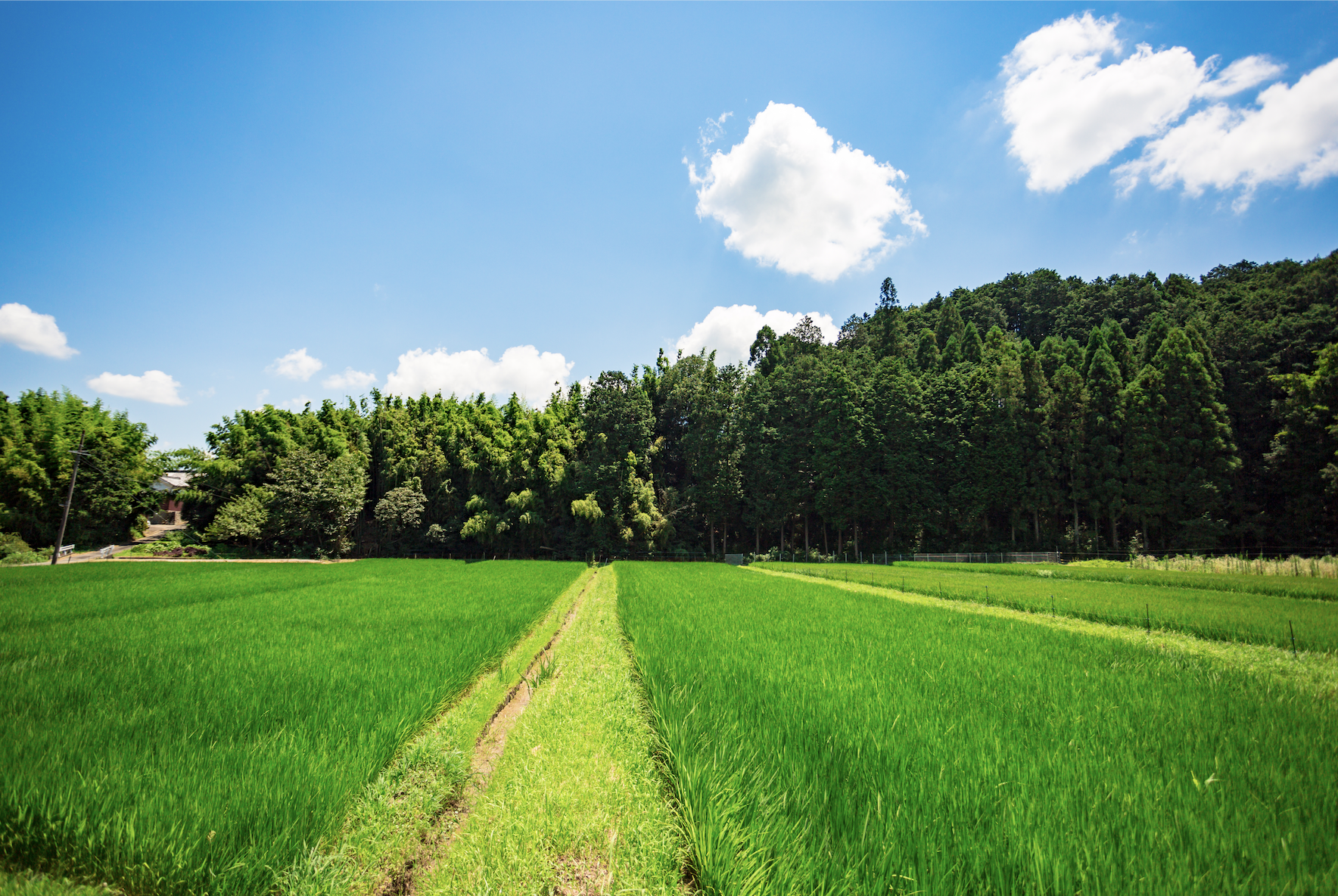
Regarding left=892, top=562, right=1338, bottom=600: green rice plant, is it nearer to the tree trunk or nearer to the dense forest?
the tree trunk

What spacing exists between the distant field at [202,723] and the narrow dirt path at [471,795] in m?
0.56

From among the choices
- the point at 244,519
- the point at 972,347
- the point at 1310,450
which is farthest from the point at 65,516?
the point at 1310,450

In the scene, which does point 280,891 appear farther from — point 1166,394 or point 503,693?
point 1166,394

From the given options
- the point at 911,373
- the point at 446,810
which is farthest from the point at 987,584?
the point at 911,373

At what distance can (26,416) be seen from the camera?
1245 inches

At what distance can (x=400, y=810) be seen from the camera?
136 inches

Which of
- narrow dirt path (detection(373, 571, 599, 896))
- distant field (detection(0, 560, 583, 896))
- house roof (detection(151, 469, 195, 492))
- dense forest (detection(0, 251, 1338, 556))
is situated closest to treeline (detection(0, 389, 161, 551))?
dense forest (detection(0, 251, 1338, 556))

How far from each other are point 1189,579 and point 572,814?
23221mm

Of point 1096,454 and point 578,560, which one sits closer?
point 1096,454

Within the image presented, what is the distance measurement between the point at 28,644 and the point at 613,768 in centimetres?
824

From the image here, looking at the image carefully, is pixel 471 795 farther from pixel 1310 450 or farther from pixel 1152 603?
pixel 1310 450

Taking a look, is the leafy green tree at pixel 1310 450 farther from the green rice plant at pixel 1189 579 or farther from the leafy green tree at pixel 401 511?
the leafy green tree at pixel 401 511

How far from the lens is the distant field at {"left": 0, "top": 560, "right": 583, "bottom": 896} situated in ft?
7.72

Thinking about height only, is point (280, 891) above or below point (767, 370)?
below
